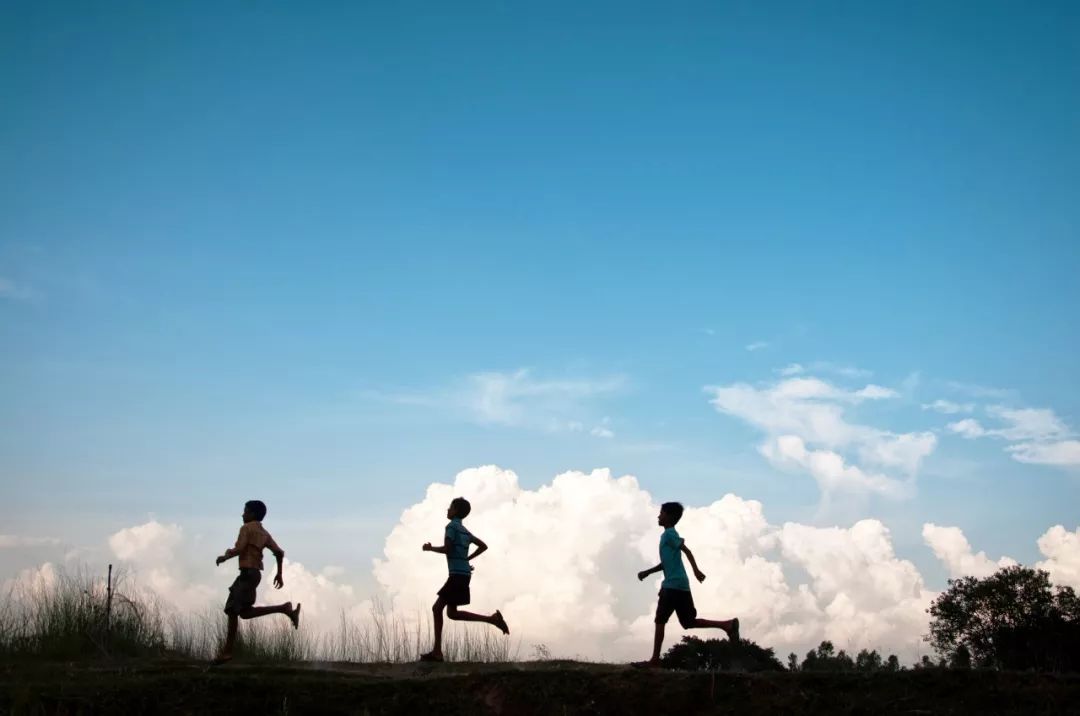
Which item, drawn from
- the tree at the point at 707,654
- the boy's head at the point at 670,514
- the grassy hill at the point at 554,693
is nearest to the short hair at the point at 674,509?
the boy's head at the point at 670,514

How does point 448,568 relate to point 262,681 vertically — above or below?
above

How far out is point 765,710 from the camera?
10.9 m

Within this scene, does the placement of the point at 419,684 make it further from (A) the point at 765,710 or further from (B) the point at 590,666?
(A) the point at 765,710

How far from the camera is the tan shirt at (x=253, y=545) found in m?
13.5

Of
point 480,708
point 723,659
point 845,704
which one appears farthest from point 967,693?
point 723,659

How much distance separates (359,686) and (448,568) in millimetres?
2235

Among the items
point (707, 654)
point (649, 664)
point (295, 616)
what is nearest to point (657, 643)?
point (649, 664)

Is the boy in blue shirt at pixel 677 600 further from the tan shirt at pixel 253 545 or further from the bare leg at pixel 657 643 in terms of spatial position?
the tan shirt at pixel 253 545

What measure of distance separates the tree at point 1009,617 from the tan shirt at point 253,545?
1611cm

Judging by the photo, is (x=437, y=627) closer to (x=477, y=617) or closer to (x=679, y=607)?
(x=477, y=617)

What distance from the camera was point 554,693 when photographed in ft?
38.0

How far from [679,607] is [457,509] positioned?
11.0ft

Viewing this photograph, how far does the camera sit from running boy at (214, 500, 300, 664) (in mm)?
13391

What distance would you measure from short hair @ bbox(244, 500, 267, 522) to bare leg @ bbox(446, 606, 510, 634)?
281 centimetres
